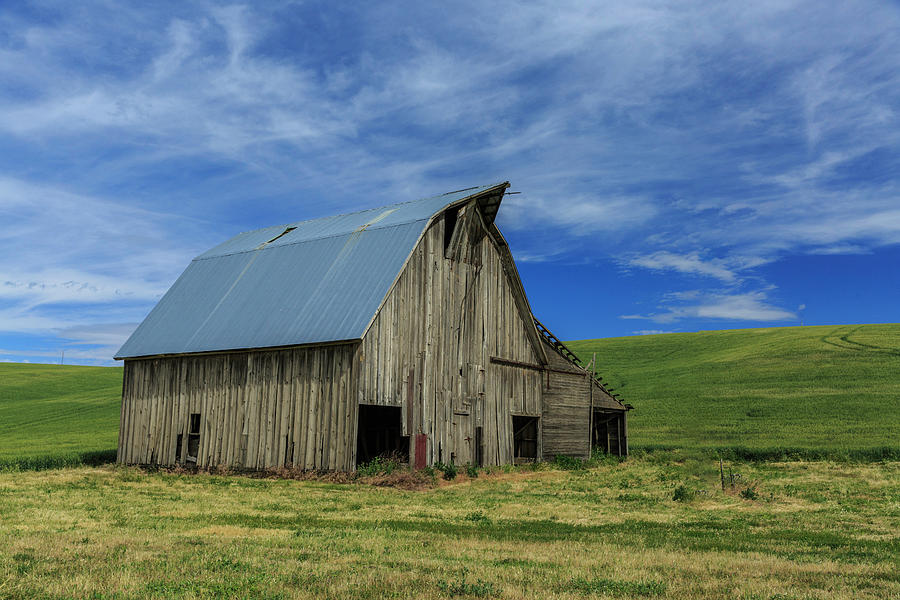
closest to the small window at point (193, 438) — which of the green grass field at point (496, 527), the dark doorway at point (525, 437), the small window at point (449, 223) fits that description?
the green grass field at point (496, 527)

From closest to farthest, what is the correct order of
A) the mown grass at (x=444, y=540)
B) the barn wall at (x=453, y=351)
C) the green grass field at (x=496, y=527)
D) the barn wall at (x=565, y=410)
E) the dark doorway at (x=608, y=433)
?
the mown grass at (x=444, y=540) → the green grass field at (x=496, y=527) → the barn wall at (x=453, y=351) → the barn wall at (x=565, y=410) → the dark doorway at (x=608, y=433)

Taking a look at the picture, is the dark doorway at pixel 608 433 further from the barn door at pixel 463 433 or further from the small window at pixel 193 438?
the small window at pixel 193 438

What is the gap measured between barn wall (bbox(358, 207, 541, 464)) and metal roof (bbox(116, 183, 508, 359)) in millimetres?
778

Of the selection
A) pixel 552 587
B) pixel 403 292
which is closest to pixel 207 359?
pixel 403 292

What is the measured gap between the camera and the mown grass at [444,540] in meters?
8.08

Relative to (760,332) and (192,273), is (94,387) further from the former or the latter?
(760,332)

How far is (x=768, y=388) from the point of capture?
158ft

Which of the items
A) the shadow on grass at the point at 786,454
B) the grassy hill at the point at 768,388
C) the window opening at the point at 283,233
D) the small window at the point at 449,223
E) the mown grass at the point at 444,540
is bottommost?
the mown grass at the point at 444,540

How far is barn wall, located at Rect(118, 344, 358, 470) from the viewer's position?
2414 centimetres

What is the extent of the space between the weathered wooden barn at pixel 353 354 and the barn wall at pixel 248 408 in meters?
0.06

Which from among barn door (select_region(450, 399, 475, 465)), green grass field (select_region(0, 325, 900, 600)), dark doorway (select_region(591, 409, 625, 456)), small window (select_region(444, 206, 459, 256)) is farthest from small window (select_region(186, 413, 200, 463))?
dark doorway (select_region(591, 409, 625, 456))

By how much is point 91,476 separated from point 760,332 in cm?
6420

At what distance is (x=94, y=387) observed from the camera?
6688cm

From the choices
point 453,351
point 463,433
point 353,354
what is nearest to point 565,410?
point 463,433
